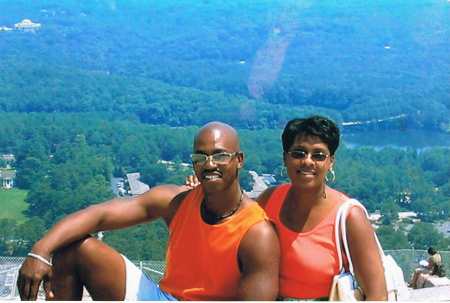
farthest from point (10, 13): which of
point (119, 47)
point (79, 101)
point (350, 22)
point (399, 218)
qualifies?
point (399, 218)

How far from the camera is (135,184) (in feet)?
133

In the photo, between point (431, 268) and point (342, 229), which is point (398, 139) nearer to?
point (431, 268)

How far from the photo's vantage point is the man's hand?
2336mm

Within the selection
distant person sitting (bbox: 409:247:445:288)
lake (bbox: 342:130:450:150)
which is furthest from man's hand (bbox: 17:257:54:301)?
lake (bbox: 342:130:450:150)

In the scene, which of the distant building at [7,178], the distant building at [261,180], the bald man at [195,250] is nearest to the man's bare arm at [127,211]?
the bald man at [195,250]

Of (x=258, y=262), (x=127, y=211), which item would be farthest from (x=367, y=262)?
(x=127, y=211)

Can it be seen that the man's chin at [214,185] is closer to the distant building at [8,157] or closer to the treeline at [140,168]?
the treeline at [140,168]

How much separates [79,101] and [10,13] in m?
30.2

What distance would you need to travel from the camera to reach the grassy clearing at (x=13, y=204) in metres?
35.5

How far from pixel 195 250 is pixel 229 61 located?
278ft

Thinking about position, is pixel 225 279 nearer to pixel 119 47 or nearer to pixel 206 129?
pixel 206 129

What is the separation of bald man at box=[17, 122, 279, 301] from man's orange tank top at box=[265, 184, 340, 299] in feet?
0.26

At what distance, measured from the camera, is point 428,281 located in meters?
5.64

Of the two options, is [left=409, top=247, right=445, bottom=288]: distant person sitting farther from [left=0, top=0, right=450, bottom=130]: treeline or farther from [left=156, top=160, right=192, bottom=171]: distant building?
[left=0, top=0, right=450, bottom=130]: treeline
